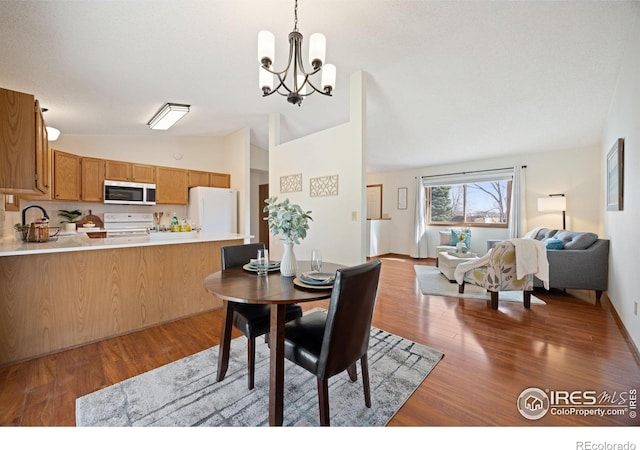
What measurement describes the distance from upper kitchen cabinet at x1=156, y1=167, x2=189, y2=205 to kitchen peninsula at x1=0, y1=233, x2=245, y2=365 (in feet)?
7.87

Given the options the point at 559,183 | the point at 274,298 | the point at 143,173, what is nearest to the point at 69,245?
the point at 274,298

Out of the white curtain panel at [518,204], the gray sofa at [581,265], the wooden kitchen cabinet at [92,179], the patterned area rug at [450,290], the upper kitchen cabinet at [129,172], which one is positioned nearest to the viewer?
the gray sofa at [581,265]

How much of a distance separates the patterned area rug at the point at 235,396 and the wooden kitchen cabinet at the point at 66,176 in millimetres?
3454

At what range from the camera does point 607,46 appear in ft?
7.32

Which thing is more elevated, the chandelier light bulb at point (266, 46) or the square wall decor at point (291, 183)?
the chandelier light bulb at point (266, 46)

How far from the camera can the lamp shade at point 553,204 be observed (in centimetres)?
453

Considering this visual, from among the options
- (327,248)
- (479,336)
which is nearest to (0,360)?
(327,248)

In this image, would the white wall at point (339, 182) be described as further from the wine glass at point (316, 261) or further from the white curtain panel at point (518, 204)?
the white curtain panel at point (518, 204)

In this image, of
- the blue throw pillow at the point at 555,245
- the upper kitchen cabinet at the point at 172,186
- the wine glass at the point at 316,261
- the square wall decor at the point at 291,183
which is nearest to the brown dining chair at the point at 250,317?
the wine glass at the point at 316,261

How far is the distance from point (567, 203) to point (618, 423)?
4690 mm

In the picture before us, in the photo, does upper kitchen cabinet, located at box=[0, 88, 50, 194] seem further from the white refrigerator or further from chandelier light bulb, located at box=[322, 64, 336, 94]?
the white refrigerator

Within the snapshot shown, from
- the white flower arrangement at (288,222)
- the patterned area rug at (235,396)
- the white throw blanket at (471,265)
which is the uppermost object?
the white flower arrangement at (288,222)

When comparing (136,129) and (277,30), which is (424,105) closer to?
(277,30)

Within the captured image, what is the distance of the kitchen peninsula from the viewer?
1.95m
